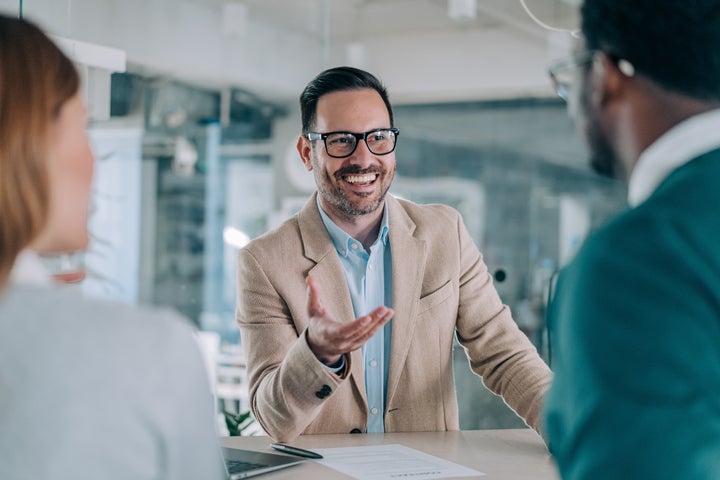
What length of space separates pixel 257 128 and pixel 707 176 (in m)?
4.05

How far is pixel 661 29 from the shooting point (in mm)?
889

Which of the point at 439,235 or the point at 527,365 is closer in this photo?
the point at 527,365

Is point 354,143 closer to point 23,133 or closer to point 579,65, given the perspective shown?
point 579,65

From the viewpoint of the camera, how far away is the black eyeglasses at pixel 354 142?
2.35 m

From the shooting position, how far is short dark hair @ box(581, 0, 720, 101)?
885 mm

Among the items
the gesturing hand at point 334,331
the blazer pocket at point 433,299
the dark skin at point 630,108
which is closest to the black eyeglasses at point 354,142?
the blazer pocket at point 433,299

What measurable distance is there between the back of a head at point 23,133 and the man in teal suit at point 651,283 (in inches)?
22.3

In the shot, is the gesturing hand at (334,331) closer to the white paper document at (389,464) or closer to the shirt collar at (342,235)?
the white paper document at (389,464)

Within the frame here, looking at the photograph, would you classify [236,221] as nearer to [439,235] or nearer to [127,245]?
[127,245]

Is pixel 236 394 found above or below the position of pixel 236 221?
below

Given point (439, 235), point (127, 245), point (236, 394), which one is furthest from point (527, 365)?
point (127, 245)

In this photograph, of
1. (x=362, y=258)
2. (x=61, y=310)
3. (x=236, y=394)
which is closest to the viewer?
(x=61, y=310)

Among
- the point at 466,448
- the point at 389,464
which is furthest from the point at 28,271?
the point at 466,448

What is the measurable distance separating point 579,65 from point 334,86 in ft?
4.94
